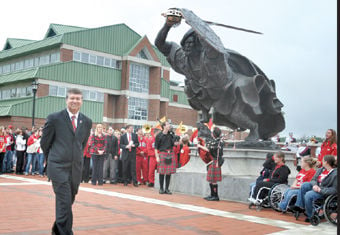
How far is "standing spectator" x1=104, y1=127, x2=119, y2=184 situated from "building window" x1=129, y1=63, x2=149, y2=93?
28.8m

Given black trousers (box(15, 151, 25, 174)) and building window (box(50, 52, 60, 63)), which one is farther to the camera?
building window (box(50, 52, 60, 63))

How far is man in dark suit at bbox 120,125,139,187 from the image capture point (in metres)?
14.6

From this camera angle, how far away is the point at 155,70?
4650 cm

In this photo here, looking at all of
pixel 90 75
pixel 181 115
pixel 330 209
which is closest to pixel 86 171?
pixel 330 209

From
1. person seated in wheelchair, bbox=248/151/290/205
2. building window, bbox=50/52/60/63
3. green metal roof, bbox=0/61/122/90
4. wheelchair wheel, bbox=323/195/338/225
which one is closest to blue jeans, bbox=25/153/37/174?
person seated in wheelchair, bbox=248/151/290/205

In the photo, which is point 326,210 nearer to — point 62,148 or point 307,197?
point 307,197

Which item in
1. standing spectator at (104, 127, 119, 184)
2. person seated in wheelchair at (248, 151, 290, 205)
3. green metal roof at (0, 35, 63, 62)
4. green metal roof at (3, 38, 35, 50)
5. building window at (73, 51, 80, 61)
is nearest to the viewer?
person seated in wheelchair at (248, 151, 290, 205)

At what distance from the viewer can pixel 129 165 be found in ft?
49.2

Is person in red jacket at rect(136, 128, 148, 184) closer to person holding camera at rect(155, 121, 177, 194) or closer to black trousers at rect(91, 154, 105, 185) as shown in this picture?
black trousers at rect(91, 154, 105, 185)

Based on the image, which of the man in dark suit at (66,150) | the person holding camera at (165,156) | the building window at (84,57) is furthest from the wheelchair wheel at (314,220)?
the building window at (84,57)

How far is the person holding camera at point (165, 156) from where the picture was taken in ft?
39.0

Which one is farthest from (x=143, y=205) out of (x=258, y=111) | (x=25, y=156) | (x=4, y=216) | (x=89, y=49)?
(x=89, y=49)

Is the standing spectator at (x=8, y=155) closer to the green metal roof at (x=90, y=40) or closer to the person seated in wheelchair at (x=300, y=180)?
the person seated in wheelchair at (x=300, y=180)

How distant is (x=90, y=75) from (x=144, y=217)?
3422 centimetres
